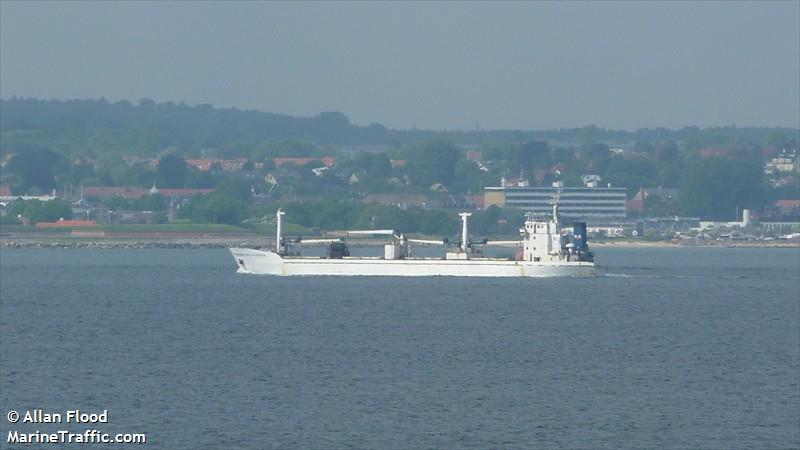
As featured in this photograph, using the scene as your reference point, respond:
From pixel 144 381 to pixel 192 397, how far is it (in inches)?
120

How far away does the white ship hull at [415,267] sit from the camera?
93.1m

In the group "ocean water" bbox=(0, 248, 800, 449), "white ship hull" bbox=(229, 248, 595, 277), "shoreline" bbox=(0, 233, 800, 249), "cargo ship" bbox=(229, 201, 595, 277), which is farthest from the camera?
"shoreline" bbox=(0, 233, 800, 249)

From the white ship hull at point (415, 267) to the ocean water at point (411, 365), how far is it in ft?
26.4

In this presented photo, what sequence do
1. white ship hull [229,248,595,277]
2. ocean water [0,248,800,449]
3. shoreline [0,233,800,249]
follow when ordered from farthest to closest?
shoreline [0,233,800,249] < white ship hull [229,248,595,277] < ocean water [0,248,800,449]

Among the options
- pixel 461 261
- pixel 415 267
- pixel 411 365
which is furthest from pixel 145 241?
pixel 411 365

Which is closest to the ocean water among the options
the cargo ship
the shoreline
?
the cargo ship

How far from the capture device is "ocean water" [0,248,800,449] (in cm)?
3766

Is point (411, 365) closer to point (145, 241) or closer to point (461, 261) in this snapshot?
point (461, 261)

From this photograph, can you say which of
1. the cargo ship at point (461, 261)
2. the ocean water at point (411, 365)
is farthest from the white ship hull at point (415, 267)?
the ocean water at point (411, 365)

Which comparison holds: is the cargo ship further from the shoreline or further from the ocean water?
the shoreline

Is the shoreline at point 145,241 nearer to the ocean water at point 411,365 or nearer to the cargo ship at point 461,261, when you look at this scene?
the cargo ship at point 461,261

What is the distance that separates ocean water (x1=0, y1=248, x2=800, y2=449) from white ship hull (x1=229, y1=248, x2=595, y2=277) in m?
8.04

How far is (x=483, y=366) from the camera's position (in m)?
47.9

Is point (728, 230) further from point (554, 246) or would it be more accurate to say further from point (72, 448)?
point (72, 448)
